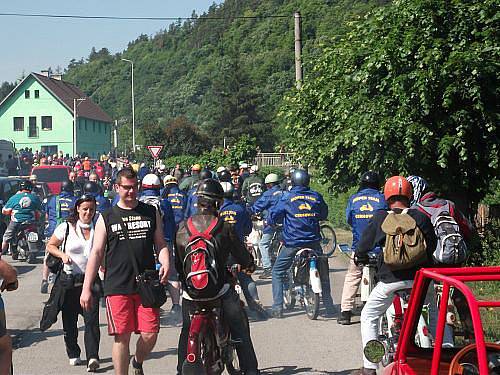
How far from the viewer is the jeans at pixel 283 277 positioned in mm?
10955

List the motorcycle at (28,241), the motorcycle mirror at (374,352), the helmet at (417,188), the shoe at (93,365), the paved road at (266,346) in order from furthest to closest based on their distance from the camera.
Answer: the motorcycle at (28,241) < the paved road at (266,346) < the shoe at (93,365) < the helmet at (417,188) < the motorcycle mirror at (374,352)

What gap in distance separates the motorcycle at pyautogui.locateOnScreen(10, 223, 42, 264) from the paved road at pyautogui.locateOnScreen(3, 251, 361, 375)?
18.6ft

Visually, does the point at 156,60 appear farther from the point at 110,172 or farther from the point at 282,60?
the point at 110,172

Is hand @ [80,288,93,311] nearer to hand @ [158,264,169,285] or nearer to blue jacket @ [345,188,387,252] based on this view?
hand @ [158,264,169,285]

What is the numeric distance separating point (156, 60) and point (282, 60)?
47.6 meters

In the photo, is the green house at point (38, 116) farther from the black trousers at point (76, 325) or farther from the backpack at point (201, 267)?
the backpack at point (201, 267)

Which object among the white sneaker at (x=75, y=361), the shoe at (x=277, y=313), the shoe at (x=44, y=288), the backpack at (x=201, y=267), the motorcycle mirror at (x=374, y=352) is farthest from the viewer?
the shoe at (x=44, y=288)

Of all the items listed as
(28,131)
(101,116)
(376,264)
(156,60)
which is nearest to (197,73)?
(156,60)

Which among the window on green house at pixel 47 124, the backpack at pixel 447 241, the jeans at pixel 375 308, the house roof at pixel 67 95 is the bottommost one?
the jeans at pixel 375 308

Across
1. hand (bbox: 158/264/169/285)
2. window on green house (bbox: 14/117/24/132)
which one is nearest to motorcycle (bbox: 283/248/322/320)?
hand (bbox: 158/264/169/285)

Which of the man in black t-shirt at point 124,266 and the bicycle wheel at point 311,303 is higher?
the man in black t-shirt at point 124,266

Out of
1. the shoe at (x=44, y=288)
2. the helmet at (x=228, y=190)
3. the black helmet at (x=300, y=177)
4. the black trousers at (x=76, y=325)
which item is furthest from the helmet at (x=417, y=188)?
the shoe at (x=44, y=288)

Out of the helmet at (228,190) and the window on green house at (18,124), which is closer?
the helmet at (228,190)

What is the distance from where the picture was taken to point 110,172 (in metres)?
41.7
